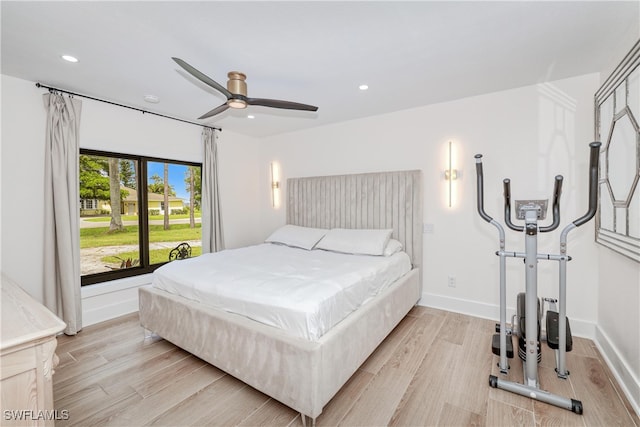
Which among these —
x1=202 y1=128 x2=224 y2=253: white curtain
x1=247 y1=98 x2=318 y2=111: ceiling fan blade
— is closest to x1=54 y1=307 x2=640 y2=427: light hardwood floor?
x1=202 y1=128 x2=224 y2=253: white curtain

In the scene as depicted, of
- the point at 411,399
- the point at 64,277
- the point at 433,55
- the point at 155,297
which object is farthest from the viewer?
the point at 64,277

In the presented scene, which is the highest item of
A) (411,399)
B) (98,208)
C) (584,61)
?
(584,61)

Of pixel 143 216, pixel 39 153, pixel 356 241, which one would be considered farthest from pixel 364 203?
pixel 39 153

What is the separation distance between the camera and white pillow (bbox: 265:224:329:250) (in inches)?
148

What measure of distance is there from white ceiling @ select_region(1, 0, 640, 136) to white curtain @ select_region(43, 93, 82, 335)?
1.05 feet

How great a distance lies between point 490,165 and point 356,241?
1.71 meters

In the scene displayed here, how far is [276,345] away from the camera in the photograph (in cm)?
175

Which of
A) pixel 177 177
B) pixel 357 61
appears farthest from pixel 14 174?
pixel 357 61

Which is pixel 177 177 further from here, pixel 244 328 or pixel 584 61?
pixel 584 61

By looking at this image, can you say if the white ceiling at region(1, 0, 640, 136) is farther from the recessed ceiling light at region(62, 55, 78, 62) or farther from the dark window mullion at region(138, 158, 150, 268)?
the dark window mullion at region(138, 158, 150, 268)

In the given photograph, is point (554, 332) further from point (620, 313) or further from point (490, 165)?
point (490, 165)

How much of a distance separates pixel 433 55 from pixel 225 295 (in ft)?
8.26

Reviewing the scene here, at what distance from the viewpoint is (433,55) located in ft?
7.43

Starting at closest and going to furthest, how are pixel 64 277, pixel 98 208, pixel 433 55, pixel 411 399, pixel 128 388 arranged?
pixel 411 399, pixel 128 388, pixel 433 55, pixel 64 277, pixel 98 208
